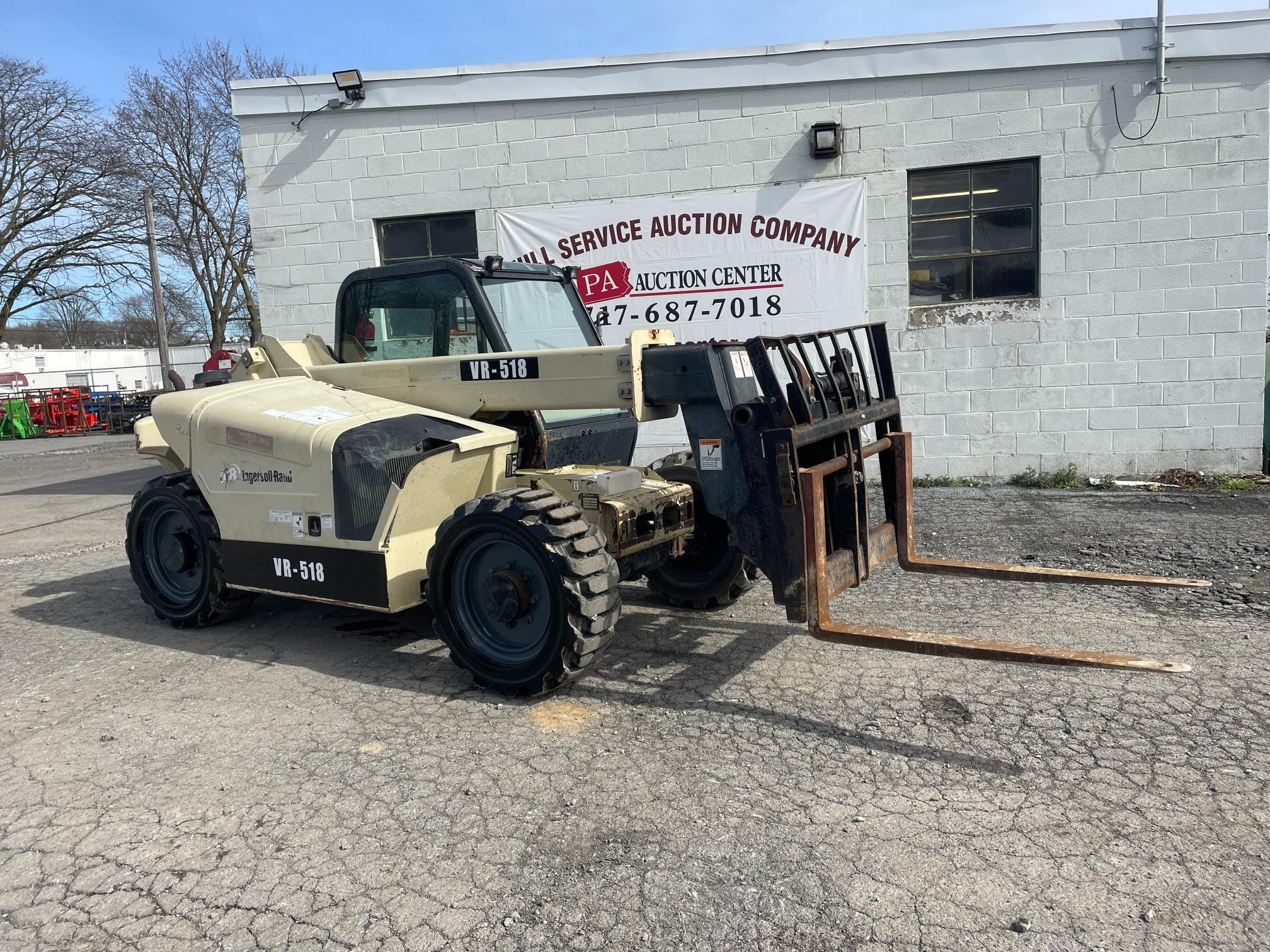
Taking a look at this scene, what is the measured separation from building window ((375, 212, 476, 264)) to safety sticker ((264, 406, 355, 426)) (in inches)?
242

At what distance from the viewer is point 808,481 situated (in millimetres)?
4328

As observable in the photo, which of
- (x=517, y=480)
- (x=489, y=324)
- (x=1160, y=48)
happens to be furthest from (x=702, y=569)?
(x=1160, y=48)

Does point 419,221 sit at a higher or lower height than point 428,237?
higher

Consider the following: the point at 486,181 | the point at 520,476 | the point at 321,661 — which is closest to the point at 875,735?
the point at 520,476

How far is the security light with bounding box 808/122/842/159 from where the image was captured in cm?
1013

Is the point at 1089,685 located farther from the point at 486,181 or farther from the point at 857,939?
the point at 486,181

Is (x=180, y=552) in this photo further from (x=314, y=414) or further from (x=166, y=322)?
(x=166, y=322)

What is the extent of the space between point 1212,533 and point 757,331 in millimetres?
4902

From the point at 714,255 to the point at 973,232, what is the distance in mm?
2782

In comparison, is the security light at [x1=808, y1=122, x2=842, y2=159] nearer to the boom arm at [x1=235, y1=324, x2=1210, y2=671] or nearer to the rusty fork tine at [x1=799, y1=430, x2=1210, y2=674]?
the boom arm at [x1=235, y1=324, x2=1210, y2=671]

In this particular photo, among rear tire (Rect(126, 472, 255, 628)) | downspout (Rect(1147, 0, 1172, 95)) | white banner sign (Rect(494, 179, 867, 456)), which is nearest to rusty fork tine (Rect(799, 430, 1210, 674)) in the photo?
rear tire (Rect(126, 472, 255, 628))

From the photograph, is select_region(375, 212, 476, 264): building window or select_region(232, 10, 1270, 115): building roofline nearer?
select_region(232, 10, 1270, 115): building roofline

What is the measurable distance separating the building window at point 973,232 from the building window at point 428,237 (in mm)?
5051

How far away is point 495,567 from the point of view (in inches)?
189
